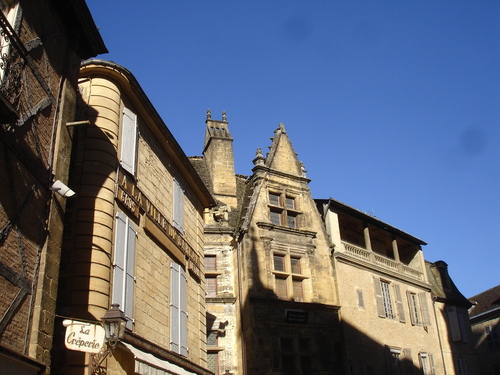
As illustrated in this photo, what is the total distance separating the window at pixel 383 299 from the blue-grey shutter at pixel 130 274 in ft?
43.0

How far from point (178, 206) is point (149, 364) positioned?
15.5ft

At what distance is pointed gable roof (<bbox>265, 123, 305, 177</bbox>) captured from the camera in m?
21.2

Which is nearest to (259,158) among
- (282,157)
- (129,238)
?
(282,157)

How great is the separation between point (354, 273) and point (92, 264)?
13.7 metres

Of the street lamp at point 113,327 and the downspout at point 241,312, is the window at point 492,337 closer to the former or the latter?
the downspout at point 241,312

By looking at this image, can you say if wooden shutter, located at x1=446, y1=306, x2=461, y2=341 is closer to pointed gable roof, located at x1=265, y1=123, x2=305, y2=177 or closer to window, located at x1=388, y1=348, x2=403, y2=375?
window, located at x1=388, y1=348, x2=403, y2=375

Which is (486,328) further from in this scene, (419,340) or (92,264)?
(92,264)

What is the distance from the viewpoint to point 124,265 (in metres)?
9.27

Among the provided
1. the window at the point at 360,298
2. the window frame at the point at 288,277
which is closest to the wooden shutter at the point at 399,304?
the window at the point at 360,298

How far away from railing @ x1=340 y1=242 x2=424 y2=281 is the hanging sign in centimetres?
1433

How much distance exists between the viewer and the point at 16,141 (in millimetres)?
6801

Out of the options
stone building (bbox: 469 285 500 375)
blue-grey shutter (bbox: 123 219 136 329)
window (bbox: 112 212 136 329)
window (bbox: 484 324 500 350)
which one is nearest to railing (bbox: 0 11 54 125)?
window (bbox: 112 212 136 329)

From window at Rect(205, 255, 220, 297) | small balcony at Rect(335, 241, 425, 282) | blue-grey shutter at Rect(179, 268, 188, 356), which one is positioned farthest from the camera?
small balcony at Rect(335, 241, 425, 282)

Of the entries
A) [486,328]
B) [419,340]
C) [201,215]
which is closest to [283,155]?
[201,215]
